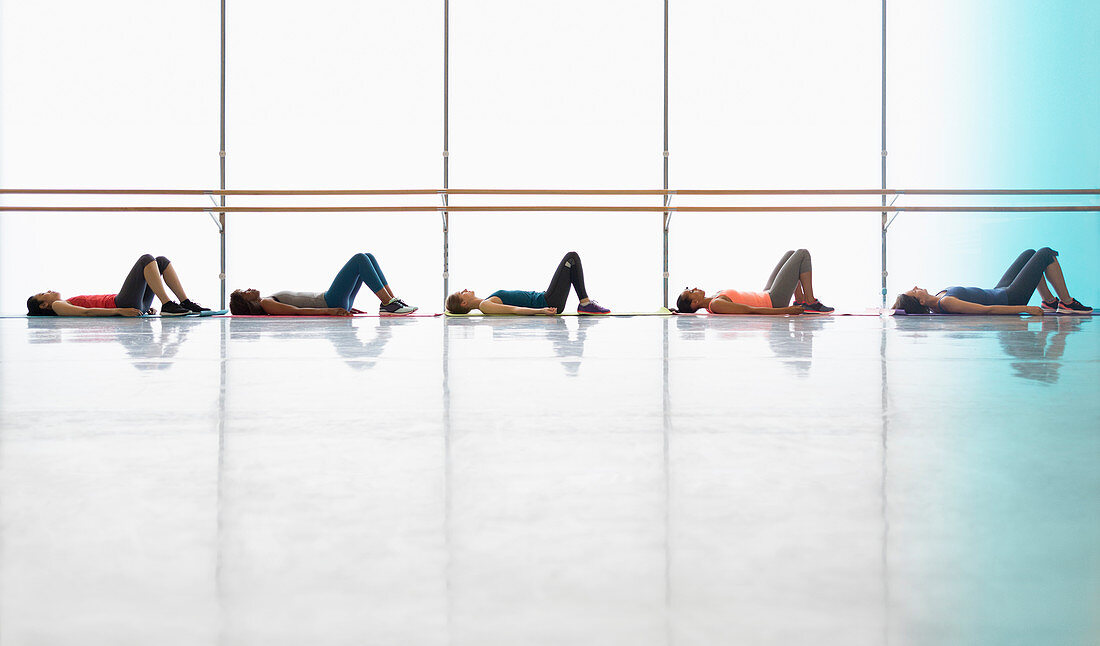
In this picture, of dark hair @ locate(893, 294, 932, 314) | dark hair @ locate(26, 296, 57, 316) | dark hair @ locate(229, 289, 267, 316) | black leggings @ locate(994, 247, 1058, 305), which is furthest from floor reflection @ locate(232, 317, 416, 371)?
black leggings @ locate(994, 247, 1058, 305)

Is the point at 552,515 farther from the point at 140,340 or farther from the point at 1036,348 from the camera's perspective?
the point at 140,340

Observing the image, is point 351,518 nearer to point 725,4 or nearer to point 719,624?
point 719,624

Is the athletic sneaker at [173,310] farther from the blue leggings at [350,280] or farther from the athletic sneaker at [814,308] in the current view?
the athletic sneaker at [814,308]

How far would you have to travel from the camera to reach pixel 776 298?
11.8ft

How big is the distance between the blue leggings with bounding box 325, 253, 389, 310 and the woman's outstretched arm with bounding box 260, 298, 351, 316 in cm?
5

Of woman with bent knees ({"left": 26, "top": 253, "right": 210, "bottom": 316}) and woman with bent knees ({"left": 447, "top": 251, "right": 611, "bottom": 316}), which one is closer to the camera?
woman with bent knees ({"left": 26, "top": 253, "right": 210, "bottom": 316})

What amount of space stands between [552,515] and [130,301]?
3519 mm

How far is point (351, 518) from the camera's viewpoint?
43 cm

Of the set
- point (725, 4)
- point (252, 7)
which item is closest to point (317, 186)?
point (252, 7)

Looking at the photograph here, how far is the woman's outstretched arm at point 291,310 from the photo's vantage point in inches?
140

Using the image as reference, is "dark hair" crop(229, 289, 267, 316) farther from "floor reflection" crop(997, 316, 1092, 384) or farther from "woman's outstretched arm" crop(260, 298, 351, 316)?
"floor reflection" crop(997, 316, 1092, 384)

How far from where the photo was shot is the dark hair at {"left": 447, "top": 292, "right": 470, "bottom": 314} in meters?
3.62

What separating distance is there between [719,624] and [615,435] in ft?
1.18

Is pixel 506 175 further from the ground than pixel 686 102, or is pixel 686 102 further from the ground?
pixel 686 102
